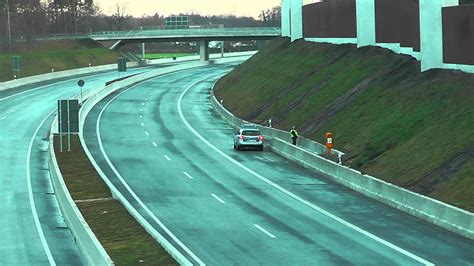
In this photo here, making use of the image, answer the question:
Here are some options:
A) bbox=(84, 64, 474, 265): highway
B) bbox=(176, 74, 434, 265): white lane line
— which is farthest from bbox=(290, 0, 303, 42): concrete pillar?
bbox=(176, 74, 434, 265): white lane line

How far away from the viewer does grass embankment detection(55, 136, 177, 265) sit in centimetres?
2544

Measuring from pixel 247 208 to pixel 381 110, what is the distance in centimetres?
1709

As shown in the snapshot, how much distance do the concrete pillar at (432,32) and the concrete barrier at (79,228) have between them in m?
21.4

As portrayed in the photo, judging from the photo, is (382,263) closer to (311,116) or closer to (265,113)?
(311,116)

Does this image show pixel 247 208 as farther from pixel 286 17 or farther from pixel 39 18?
pixel 39 18

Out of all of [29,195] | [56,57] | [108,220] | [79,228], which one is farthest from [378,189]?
[56,57]

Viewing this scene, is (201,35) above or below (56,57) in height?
above

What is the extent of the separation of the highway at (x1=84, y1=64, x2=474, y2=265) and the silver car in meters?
0.51

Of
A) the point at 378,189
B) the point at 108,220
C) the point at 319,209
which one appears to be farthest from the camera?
the point at 378,189

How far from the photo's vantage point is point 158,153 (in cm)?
5272

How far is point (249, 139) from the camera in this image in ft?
176

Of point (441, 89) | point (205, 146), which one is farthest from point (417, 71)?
point (205, 146)

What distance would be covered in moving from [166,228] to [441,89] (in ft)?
66.6

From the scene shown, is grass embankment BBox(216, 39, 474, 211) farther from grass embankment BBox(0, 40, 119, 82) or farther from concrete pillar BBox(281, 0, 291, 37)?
grass embankment BBox(0, 40, 119, 82)
